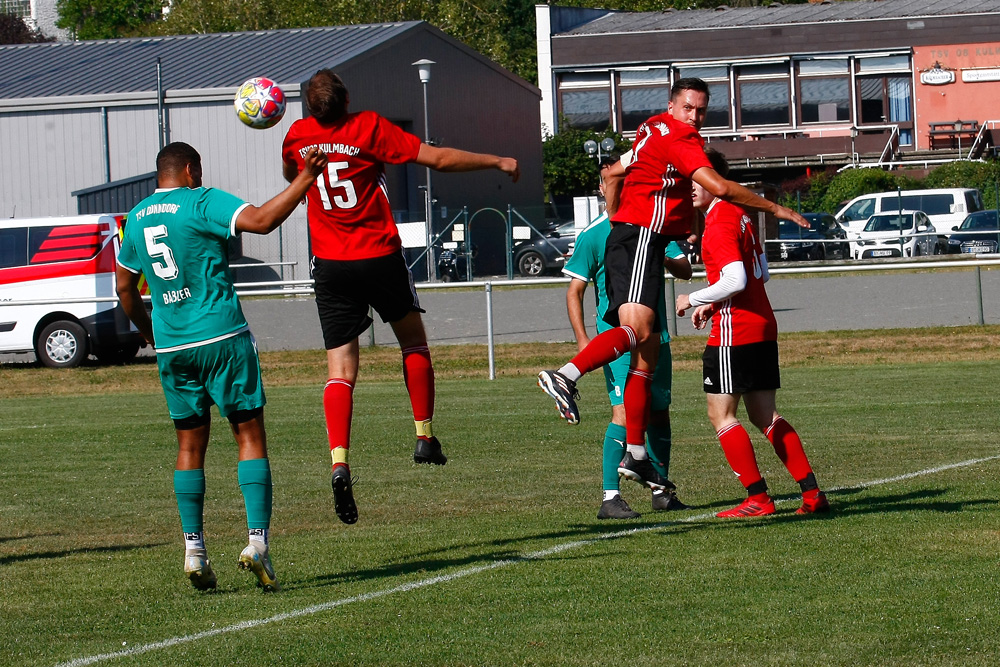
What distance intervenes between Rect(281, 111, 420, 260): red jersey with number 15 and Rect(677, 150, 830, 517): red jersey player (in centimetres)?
175

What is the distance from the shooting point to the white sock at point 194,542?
653 centimetres

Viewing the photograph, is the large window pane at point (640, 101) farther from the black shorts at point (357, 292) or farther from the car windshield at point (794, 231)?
the black shorts at point (357, 292)

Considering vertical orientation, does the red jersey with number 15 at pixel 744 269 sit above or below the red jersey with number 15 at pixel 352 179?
below

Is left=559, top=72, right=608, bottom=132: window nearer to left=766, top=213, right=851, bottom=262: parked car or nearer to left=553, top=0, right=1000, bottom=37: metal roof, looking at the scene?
left=553, top=0, right=1000, bottom=37: metal roof

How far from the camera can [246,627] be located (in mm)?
5715

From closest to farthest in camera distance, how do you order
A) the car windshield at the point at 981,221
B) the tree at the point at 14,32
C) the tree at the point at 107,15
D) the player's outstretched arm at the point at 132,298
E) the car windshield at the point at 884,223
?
the player's outstretched arm at the point at 132,298
the car windshield at the point at 981,221
the car windshield at the point at 884,223
the tree at the point at 14,32
the tree at the point at 107,15

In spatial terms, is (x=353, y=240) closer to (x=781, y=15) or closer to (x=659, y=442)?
(x=659, y=442)

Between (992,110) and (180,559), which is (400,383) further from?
(992,110)

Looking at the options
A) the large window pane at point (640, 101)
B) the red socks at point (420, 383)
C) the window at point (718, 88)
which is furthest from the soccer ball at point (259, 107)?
the window at point (718, 88)

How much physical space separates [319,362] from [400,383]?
3.00 m

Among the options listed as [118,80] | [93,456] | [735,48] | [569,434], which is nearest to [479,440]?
[569,434]

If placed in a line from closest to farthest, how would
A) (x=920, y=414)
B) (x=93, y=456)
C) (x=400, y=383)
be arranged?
(x=93, y=456), (x=920, y=414), (x=400, y=383)

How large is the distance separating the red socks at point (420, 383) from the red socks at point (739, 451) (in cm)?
172

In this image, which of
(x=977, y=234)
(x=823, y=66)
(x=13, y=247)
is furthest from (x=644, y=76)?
(x=13, y=247)
